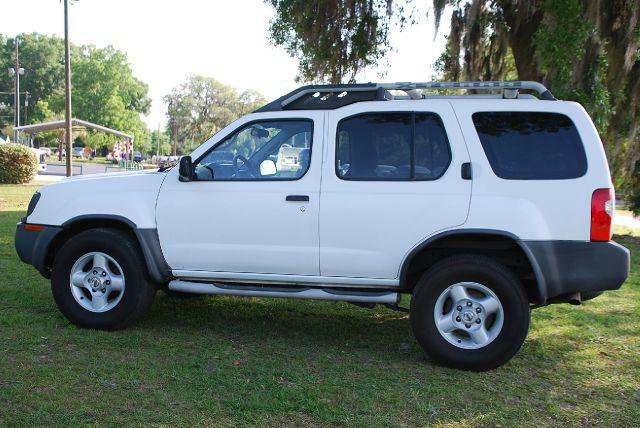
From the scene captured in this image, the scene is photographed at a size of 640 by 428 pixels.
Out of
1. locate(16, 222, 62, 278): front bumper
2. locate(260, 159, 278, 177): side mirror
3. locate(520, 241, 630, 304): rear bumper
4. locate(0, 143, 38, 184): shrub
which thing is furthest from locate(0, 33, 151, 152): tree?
locate(520, 241, 630, 304): rear bumper

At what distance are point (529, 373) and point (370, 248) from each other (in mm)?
1484

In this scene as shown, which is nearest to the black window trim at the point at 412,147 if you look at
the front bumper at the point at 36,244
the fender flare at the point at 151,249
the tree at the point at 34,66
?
the fender flare at the point at 151,249

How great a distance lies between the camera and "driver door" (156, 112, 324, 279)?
5.34 metres

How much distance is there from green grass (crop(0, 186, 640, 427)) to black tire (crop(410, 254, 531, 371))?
124 millimetres

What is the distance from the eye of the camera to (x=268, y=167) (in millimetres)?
5531

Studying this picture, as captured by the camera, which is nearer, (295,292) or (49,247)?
(295,292)

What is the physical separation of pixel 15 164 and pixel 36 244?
20.7 meters

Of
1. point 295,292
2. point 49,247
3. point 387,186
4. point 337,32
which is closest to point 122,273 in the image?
point 49,247

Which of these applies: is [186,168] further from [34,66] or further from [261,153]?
[34,66]

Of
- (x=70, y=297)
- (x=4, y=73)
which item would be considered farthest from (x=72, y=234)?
(x=4, y=73)

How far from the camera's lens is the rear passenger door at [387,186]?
509 cm

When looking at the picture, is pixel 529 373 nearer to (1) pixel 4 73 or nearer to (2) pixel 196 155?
(2) pixel 196 155

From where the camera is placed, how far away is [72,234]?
598 centimetres

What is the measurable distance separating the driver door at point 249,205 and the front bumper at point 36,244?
102cm
